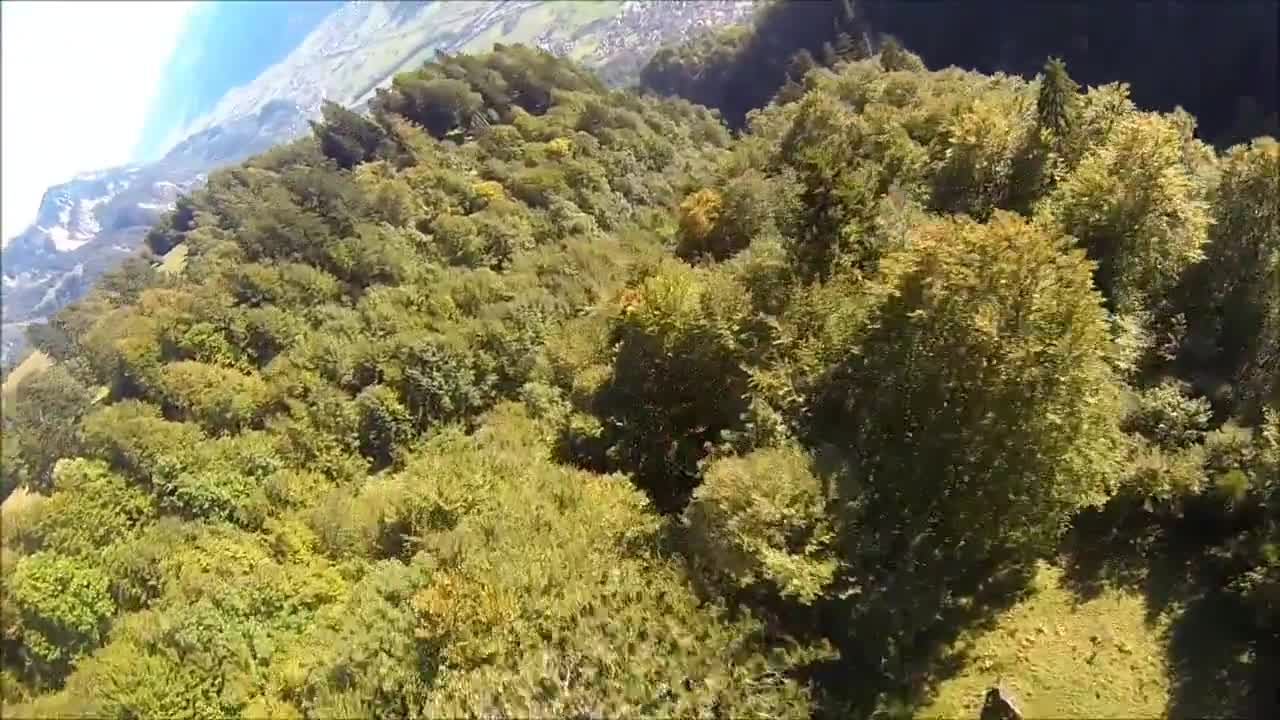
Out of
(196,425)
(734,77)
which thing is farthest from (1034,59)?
(196,425)

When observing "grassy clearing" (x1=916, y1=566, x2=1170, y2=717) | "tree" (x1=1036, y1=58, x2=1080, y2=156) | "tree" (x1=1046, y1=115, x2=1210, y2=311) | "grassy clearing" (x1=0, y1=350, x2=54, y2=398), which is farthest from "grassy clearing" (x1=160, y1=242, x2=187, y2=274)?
"grassy clearing" (x1=916, y1=566, x2=1170, y2=717)

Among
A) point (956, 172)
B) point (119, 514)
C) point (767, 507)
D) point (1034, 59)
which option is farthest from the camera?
point (1034, 59)

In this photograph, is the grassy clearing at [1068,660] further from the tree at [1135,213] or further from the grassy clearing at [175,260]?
the grassy clearing at [175,260]

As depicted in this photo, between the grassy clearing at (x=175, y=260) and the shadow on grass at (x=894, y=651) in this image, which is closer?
the shadow on grass at (x=894, y=651)

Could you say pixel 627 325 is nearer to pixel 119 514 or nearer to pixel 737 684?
pixel 737 684

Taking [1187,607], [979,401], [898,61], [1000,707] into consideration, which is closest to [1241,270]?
[1187,607]

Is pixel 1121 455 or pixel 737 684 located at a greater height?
pixel 1121 455

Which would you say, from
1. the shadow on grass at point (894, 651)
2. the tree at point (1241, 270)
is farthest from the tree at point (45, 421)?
the tree at point (1241, 270)

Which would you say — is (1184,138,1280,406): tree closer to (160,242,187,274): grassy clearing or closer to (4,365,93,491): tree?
(4,365,93,491): tree
